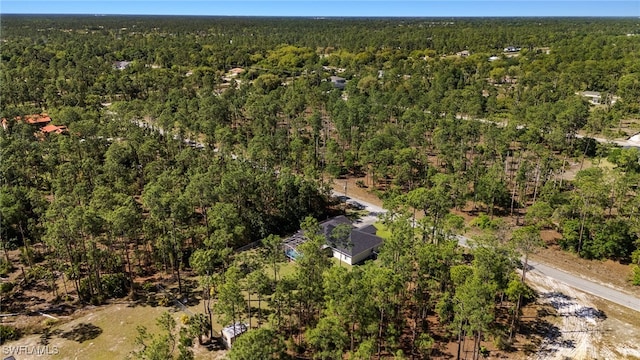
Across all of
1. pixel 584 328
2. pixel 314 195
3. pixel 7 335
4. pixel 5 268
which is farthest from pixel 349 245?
pixel 5 268

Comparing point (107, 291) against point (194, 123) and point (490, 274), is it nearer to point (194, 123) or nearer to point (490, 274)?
point (490, 274)

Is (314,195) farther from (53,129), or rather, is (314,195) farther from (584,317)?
(53,129)

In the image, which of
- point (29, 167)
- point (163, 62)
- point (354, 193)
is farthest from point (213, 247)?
point (163, 62)

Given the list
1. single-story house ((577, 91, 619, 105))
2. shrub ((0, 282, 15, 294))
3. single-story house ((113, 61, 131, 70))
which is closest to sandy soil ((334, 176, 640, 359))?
shrub ((0, 282, 15, 294))

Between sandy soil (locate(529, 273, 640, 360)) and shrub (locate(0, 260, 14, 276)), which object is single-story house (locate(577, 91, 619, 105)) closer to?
sandy soil (locate(529, 273, 640, 360))

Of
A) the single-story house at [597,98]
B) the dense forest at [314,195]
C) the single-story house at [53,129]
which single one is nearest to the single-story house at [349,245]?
the dense forest at [314,195]

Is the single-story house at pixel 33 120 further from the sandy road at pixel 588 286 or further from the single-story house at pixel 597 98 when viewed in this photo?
the single-story house at pixel 597 98

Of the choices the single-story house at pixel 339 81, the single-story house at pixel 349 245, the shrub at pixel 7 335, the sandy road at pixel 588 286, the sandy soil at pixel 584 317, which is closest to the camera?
the sandy soil at pixel 584 317
